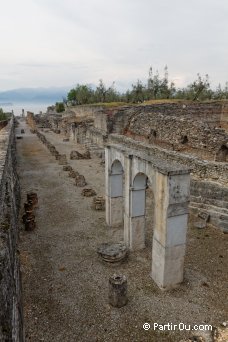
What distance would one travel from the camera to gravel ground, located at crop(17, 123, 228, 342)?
6680mm

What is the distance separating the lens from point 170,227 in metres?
7.79

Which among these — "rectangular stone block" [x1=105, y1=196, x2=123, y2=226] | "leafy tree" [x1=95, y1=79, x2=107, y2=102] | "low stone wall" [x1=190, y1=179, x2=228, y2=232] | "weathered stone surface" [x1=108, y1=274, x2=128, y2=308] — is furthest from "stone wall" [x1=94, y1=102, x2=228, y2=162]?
"leafy tree" [x1=95, y1=79, x2=107, y2=102]

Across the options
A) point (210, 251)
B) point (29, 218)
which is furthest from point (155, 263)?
point (29, 218)

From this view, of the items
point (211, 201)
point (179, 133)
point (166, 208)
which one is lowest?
point (211, 201)

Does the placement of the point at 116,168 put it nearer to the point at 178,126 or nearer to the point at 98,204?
the point at 98,204

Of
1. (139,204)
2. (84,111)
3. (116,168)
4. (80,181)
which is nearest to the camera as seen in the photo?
(139,204)

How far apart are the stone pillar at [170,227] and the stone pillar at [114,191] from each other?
143 inches

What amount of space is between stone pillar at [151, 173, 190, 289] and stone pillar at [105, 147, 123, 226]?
3.64 metres

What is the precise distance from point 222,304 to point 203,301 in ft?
1.49

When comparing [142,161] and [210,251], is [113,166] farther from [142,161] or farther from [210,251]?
[210,251]

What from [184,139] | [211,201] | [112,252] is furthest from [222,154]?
[112,252]

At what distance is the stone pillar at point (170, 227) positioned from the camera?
754cm

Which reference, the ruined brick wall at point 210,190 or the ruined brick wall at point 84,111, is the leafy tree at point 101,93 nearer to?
the ruined brick wall at point 84,111

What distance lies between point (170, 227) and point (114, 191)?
168 inches
